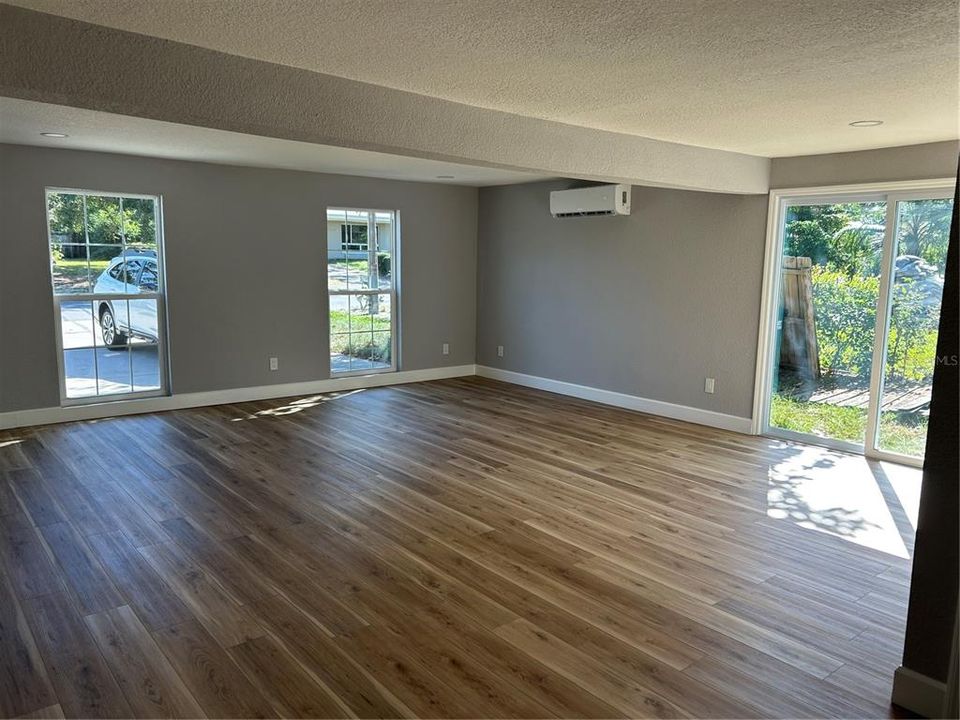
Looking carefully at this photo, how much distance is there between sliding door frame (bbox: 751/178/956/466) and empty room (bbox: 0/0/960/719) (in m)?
0.03

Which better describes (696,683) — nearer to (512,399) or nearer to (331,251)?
(512,399)

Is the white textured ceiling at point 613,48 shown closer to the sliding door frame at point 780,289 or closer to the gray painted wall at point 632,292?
the sliding door frame at point 780,289

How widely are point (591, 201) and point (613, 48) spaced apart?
13.4 ft

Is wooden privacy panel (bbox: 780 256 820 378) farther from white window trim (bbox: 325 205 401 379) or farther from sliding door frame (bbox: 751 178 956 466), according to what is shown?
white window trim (bbox: 325 205 401 379)

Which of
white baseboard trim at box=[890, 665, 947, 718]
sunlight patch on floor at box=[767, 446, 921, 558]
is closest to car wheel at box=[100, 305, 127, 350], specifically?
sunlight patch on floor at box=[767, 446, 921, 558]

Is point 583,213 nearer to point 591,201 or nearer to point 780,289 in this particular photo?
point 591,201

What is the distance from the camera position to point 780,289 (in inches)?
218

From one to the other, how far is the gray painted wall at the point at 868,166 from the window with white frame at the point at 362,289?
424cm

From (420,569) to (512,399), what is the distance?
3.99 metres

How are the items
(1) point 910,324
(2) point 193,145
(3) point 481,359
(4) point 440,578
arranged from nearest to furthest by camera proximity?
(4) point 440,578 → (1) point 910,324 → (2) point 193,145 → (3) point 481,359

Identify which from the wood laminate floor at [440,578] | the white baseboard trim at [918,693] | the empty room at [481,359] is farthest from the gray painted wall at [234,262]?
the white baseboard trim at [918,693]

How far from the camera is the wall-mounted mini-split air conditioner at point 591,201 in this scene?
6.40m

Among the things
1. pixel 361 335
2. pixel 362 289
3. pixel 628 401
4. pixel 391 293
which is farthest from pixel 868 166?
pixel 361 335

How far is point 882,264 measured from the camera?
490 centimetres
